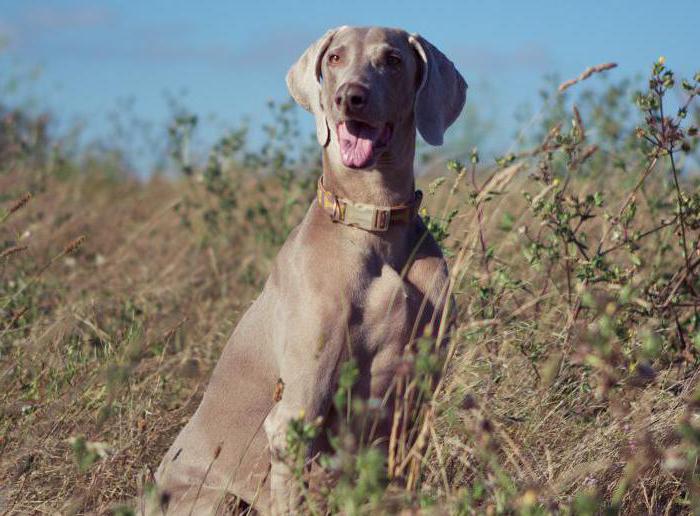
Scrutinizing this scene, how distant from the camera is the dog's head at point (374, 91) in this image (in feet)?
10.3

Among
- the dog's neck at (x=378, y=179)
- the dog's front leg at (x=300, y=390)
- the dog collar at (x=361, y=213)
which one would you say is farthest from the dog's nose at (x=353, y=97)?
the dog's front leg at (x=300, y=390)

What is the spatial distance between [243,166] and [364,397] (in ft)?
12.6

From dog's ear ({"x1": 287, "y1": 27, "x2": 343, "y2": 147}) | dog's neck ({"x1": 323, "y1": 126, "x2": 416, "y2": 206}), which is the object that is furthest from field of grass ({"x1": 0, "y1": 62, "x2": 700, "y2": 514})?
dog's ear ({"x1": 287, "y1": 27, "x2": 343, "y2": 147})

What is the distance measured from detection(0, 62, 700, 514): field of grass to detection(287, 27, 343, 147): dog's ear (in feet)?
1.60

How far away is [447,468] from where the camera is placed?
10.2ft

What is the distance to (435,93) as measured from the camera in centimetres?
334

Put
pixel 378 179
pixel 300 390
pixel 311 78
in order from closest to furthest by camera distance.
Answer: pixel 300 390
pixel 378 179
pixel 311 78

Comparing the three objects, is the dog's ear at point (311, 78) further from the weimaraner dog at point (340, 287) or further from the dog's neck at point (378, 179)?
the dog's neck at point (378, 179)

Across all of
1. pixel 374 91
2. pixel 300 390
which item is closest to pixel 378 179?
pixel 374 91

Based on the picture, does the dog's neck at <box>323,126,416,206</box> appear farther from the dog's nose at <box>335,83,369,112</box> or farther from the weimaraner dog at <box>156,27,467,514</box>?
the dog's nose at <box>335,83,369,112</box>

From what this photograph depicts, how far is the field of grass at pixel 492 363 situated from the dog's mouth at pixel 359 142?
0.25 m

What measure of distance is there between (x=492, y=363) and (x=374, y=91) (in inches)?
41.5

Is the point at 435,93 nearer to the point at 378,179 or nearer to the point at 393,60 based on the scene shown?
the point at 393,60

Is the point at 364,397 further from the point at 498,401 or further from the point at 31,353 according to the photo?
the point at 31,353
